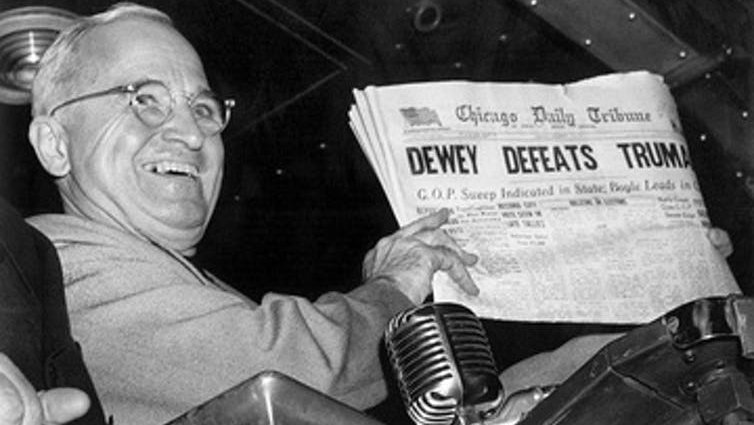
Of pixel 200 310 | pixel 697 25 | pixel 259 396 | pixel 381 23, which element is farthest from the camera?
pixel 381 23

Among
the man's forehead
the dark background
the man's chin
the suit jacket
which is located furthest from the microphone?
the dark background

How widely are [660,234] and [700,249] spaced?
0.16ft

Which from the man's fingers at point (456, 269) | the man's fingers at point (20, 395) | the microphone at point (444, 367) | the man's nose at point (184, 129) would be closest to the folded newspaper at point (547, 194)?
the man's fingers at point (456, 269)

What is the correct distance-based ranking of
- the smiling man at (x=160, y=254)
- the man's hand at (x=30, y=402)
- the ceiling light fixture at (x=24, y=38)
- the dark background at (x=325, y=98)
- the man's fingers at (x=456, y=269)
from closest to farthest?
the man's hand at (x=30, y=402) → the smiling man at (x=160, y=254) → the man's fingers at (x=456, y=269) → the dark background at (x=325, y=98) → the ceiling light fixture at (x=24, y=38)

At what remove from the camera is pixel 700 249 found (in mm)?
1486

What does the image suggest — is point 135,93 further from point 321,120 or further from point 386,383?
point 321,120

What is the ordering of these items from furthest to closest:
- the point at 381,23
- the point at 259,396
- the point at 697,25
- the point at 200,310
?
the point at 381,23, the point at 697,25, the point at 200,310, the point at 259,396

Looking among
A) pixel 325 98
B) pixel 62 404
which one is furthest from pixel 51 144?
pixel 325 98

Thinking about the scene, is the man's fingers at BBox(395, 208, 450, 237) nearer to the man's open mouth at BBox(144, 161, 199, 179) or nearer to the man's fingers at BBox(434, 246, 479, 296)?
the man's fingers at BBox(434, 246, 479, 296)

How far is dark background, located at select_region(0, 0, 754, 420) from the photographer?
2.07m

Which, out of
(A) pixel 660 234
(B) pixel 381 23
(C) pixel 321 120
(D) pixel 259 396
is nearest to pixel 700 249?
(A) pixel 660 234

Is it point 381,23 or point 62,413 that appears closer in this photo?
point 62,413

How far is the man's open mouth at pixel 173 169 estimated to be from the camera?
1530 mm

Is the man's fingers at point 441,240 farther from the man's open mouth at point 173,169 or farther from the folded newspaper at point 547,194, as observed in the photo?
the man's open mouth at point 173,169
